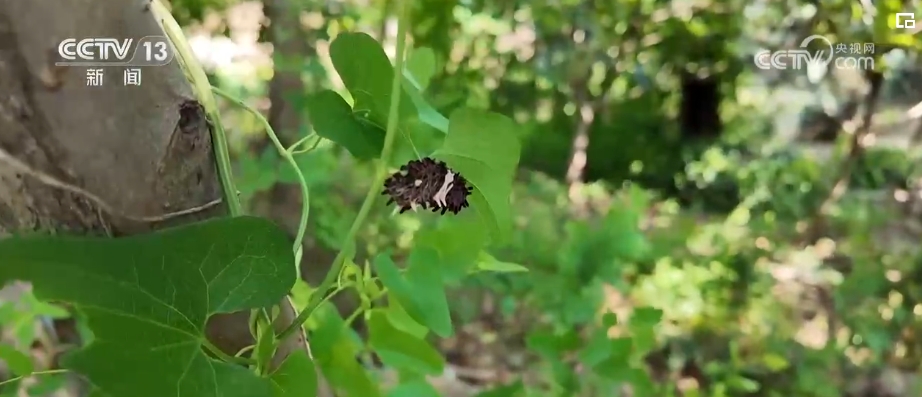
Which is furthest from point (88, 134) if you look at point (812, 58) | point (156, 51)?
point (812, 58)

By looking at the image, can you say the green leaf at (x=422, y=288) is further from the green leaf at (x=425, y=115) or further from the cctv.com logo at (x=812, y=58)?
the cctv.com logo at (x=812, y=58)

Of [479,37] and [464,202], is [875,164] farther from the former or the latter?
[464,202]

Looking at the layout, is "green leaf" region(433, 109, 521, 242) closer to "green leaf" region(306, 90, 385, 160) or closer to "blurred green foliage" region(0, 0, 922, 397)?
"green leaf" region(306, 90, 385, 160)

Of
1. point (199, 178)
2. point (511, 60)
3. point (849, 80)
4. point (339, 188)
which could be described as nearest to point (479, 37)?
point (511, 60)

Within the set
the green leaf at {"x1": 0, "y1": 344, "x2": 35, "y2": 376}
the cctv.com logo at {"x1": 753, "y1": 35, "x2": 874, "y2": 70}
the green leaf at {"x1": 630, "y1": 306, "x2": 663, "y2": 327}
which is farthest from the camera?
the cctv.com logo at {"x1": 753, "y1": 35, "x2": 874, "y2": 70}

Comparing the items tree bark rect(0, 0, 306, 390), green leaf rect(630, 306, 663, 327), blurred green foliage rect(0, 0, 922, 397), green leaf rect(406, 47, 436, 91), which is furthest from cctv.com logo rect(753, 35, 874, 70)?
tree bark rect(0, 0, 306, 390)
